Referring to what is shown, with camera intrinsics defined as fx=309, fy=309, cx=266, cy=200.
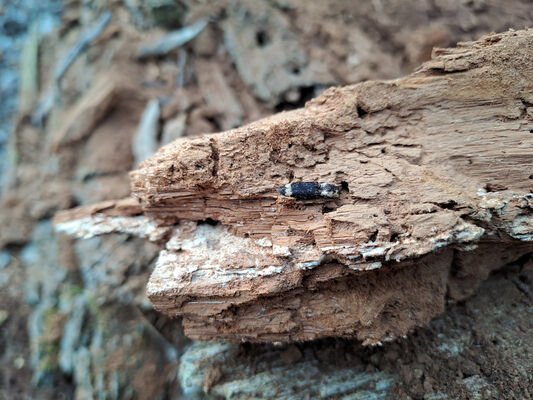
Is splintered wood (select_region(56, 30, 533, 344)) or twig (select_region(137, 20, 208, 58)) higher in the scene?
twig (select_region(137, 20, 208, 58))

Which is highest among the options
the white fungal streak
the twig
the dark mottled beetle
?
the twig

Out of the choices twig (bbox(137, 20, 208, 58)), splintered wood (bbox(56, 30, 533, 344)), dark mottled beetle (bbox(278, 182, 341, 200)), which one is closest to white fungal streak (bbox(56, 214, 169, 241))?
splintered wood (bbox(56, 30, 533, 344))

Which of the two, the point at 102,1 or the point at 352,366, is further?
the point at 102,1

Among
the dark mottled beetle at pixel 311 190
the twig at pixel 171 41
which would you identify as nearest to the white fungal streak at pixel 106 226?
the dark mottled beetle at pixel 311 190

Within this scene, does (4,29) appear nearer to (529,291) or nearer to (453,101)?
(453,101)

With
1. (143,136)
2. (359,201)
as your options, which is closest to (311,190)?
(359,201)

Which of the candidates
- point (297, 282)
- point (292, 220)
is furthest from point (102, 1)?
point (297, 282)

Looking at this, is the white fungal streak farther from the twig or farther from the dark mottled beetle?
the twig
